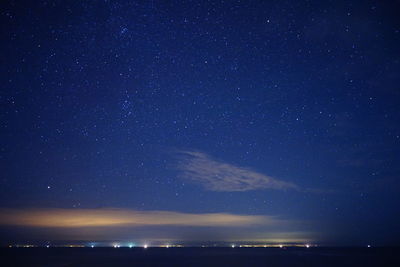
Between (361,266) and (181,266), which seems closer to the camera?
(181,266)

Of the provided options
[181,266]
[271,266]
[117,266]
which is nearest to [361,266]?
[271,266]

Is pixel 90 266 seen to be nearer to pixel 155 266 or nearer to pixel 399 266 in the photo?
pixel 155 266

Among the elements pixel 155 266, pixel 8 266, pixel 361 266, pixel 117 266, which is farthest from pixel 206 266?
pixel 8 266

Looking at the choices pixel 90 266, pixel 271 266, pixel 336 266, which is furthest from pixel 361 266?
pixel 90 266

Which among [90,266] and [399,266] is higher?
[90,266]

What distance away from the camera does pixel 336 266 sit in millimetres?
49062

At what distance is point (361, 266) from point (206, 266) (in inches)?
1058

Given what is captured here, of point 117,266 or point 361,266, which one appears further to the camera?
point 361,266

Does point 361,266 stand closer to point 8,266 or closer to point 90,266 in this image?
point 90,266

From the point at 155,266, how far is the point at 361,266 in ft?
115

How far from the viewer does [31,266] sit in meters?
46.6

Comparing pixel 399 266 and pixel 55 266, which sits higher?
pixel 55 266

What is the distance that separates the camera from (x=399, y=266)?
47.9 meters

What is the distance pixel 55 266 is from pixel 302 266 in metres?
40.3
